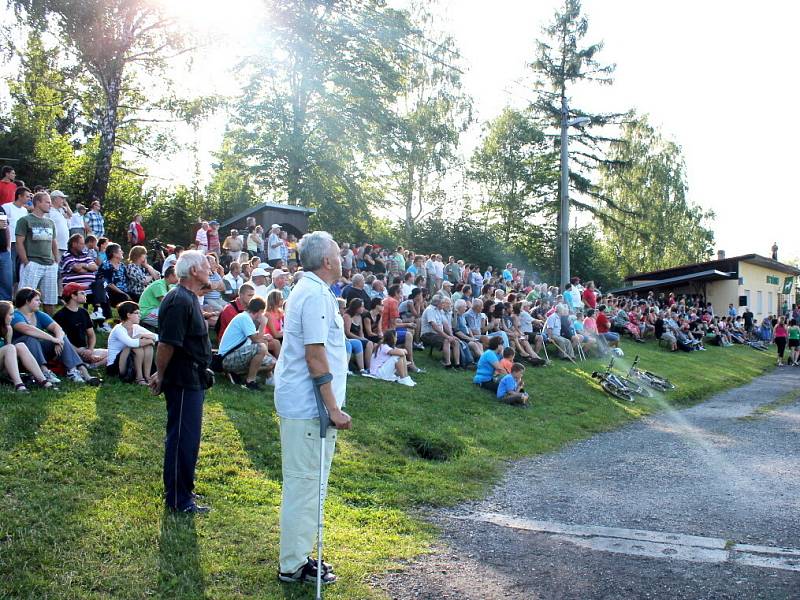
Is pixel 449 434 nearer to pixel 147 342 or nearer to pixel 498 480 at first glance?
pixel 498 480

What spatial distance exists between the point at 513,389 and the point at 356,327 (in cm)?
305

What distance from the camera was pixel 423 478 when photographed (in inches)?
316

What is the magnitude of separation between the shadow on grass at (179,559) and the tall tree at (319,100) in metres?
29.0

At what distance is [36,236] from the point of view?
1048cm

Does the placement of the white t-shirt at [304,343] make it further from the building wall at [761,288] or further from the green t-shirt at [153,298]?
the building wall at [761,288]

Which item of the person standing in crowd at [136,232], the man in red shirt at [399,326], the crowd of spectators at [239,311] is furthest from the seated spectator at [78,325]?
the person standing in crowd at [136,232]

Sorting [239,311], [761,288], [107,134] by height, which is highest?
[107,134]

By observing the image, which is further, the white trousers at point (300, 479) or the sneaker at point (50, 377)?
the sneaker at point (50, 377)

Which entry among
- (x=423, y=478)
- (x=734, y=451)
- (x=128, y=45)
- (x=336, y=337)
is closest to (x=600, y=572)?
(x=336, y=337)

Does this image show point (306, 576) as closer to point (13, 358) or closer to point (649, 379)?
point (13, 358)

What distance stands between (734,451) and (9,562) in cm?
922

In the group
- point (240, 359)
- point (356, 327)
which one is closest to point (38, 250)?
point (240, 359)

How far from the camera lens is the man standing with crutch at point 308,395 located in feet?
14.6

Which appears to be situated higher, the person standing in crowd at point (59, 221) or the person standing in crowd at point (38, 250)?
the person standing in crowd at point (59, 221)
